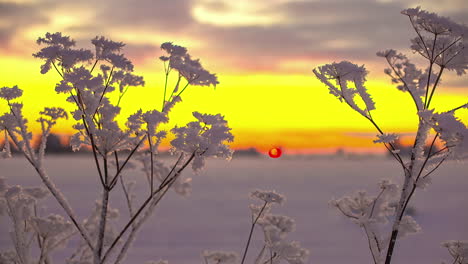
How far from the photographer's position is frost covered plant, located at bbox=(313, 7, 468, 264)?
4.80m

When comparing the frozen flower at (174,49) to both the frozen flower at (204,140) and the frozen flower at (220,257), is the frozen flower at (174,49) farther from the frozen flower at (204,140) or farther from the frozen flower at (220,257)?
the frozen flower at (220,257)

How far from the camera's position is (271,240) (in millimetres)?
5910

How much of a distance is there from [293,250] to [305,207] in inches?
818

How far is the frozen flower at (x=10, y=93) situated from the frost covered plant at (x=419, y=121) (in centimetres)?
271

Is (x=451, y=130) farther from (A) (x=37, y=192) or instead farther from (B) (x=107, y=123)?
(A) (x=37, y=192)

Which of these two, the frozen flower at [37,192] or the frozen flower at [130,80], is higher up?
the frozen flower at [130,80]

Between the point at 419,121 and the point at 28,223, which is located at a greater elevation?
the point at 419,121

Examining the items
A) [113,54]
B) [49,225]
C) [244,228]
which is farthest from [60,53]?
[244,228]

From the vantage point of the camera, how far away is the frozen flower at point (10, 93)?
490cm

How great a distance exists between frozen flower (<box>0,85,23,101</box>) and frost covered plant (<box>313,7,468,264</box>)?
271 cm

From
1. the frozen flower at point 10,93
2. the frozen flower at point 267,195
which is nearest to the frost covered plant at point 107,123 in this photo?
the frozen flower at point 10,93

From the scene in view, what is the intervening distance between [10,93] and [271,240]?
302 cm

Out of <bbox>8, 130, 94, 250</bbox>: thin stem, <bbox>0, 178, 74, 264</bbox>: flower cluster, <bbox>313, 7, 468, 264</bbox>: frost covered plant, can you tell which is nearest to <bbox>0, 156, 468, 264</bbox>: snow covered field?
<bbox>0, 178, 74, 264</bbox>: flower cluster

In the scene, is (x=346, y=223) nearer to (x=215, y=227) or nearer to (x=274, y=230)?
(x=215, y=227)
